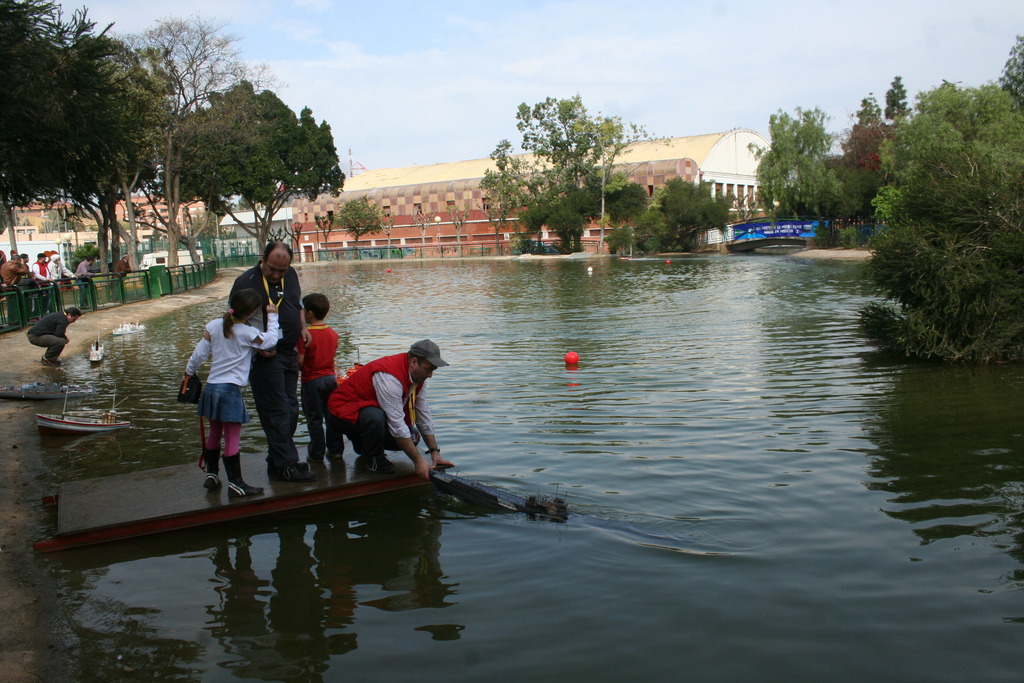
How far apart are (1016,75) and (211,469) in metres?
57.7

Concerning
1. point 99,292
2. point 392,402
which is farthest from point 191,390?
point 99,292

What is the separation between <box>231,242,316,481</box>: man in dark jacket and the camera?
6059 mm

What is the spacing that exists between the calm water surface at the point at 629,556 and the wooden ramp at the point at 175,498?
5.4 inches

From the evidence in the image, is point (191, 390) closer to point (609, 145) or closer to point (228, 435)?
point (228, 435)

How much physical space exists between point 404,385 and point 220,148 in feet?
134

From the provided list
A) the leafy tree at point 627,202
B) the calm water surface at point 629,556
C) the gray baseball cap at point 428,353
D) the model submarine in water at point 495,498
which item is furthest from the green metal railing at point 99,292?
the leafy tree at point 627,202

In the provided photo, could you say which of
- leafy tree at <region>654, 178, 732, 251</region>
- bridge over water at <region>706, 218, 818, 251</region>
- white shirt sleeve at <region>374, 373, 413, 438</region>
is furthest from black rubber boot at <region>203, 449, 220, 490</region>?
leafy tree at <region>654, 178, 732, 251</region>

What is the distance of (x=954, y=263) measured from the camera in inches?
508

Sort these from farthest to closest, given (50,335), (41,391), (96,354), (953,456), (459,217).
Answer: (459,217) < (96,354) < (50,335) < (41,391) < (953,456)

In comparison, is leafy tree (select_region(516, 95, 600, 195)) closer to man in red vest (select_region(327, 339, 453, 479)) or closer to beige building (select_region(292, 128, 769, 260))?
beige building (select_region(292, 128, 769, 260))

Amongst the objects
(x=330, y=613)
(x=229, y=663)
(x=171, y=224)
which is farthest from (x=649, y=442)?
(x=171, y=224)

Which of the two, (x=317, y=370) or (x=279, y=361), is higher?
(x=279, y=361)

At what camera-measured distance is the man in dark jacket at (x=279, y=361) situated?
606cm

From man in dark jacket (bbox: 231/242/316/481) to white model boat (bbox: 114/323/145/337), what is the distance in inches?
624
